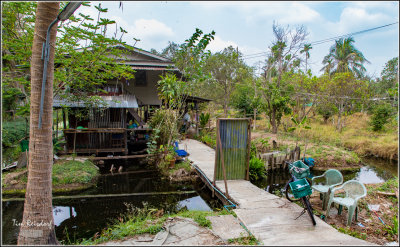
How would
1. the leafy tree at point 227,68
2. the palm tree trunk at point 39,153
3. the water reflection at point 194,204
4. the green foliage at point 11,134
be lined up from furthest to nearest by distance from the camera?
the leafy tree at point 227,68 < the green foliage at point 11,134 < the water reflection at point 194,204 < the palm tree trunk at point 39,153

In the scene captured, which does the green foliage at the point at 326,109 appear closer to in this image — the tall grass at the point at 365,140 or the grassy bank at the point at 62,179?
the tall grass at the point at 365,140

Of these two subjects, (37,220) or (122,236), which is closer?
(37,220)

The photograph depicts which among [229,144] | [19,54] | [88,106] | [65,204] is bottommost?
[65,204]

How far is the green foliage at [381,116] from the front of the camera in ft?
47.4

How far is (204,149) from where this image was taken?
37.8 ft

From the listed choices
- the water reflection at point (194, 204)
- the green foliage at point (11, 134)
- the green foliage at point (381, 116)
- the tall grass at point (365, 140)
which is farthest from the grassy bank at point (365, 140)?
the green foliage at point (11, 134)

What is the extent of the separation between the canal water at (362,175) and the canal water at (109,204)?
8.88 feet

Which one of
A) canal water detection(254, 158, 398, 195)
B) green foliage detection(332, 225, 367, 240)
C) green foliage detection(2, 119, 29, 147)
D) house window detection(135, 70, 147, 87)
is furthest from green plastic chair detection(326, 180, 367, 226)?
green foliage detection(2, 119, 29, 147)

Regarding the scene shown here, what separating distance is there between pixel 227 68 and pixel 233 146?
1505cm

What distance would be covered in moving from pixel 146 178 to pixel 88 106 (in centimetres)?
411

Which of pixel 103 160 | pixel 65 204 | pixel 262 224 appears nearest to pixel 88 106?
pixel 103 160

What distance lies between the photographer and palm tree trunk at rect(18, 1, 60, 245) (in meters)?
2.95

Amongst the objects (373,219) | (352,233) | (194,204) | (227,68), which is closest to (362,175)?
(373,219)

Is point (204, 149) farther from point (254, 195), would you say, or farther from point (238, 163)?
point (254, 195)
